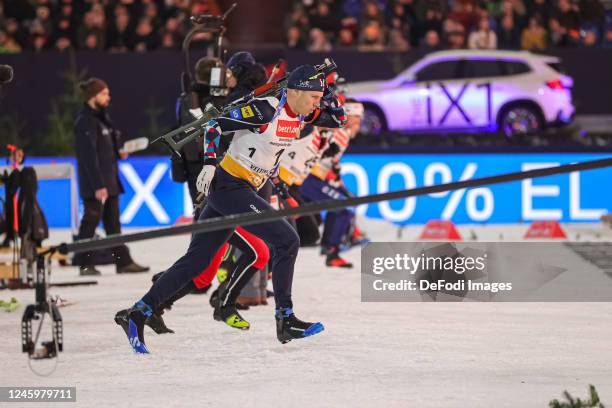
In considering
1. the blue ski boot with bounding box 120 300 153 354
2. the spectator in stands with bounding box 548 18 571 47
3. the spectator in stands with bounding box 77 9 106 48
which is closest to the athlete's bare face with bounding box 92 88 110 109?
the blue ski boot with bounding box 120 300 153 354

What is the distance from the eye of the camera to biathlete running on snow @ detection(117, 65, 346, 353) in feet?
29.3

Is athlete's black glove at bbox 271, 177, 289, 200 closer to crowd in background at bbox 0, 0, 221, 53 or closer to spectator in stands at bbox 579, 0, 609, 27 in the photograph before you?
crowd in background at bbox 0, 0, 221, 53

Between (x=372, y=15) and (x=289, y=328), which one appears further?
(x=372, y=15)

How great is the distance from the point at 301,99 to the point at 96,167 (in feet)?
14.8

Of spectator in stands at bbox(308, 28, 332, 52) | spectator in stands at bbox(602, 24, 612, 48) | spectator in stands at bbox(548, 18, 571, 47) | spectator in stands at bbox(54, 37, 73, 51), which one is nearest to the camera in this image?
spectator in stands at bbox(54, 37, 73, 51)

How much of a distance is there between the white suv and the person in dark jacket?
25.2 ft

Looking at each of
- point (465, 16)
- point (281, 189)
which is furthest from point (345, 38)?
point (281, 189)

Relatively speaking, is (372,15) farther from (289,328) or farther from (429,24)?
(289,328)

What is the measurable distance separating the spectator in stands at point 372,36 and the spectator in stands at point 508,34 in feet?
6.84

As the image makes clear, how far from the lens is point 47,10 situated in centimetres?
2131

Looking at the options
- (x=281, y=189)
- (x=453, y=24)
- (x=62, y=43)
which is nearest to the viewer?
(x=281, y=189)

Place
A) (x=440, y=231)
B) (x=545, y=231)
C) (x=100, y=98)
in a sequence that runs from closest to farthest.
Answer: (x=100, y=98) < (x=440, y=231) < (x=545, y=231)

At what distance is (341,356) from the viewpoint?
29.0 ft

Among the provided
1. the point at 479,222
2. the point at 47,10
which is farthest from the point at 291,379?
the point at 47,10
